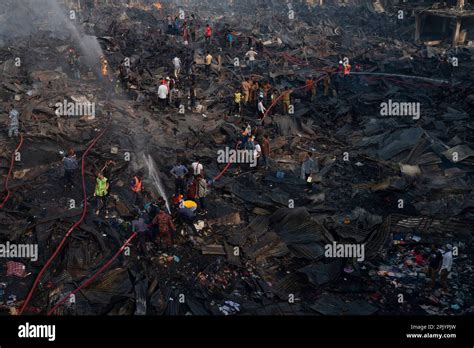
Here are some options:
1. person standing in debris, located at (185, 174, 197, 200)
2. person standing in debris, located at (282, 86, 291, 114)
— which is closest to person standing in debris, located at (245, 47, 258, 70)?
person standing in debris, located at (282, 86, 291, 114)

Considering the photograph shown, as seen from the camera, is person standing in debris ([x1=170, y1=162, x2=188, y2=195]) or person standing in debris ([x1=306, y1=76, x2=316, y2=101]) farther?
person standing in debris ([x1=306, y1=76, x2=316, y2=101])

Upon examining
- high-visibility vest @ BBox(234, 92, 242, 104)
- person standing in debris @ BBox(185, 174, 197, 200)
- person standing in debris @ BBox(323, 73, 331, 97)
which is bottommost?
person standing in debris @ BBox(185, 174, 197, 200)

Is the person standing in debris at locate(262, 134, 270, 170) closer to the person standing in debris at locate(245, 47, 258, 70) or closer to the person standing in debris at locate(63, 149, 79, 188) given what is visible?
the person standing in debris at locate(63, 149, 79, 188)

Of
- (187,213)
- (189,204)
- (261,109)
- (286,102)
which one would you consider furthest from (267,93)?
(187,213)

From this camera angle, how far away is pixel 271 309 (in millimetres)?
9938

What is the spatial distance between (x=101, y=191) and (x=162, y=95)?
9.45 meters

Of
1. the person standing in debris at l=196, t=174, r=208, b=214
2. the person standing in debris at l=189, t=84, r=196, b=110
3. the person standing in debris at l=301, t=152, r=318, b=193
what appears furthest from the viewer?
the person standing in debris at l=189, t=84, r=196, b=110

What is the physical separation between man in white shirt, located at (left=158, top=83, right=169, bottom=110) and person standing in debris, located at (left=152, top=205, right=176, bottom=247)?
34.9 ft

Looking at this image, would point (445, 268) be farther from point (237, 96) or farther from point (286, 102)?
point (237, 96)

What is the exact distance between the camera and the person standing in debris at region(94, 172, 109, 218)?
13125mm

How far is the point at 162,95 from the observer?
2153 centimetres

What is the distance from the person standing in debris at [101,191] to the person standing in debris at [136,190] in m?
0.80

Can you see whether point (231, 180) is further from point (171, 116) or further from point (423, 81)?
point (423, 81)

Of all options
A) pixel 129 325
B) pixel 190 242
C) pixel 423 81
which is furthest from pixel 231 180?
pixel 423 81
